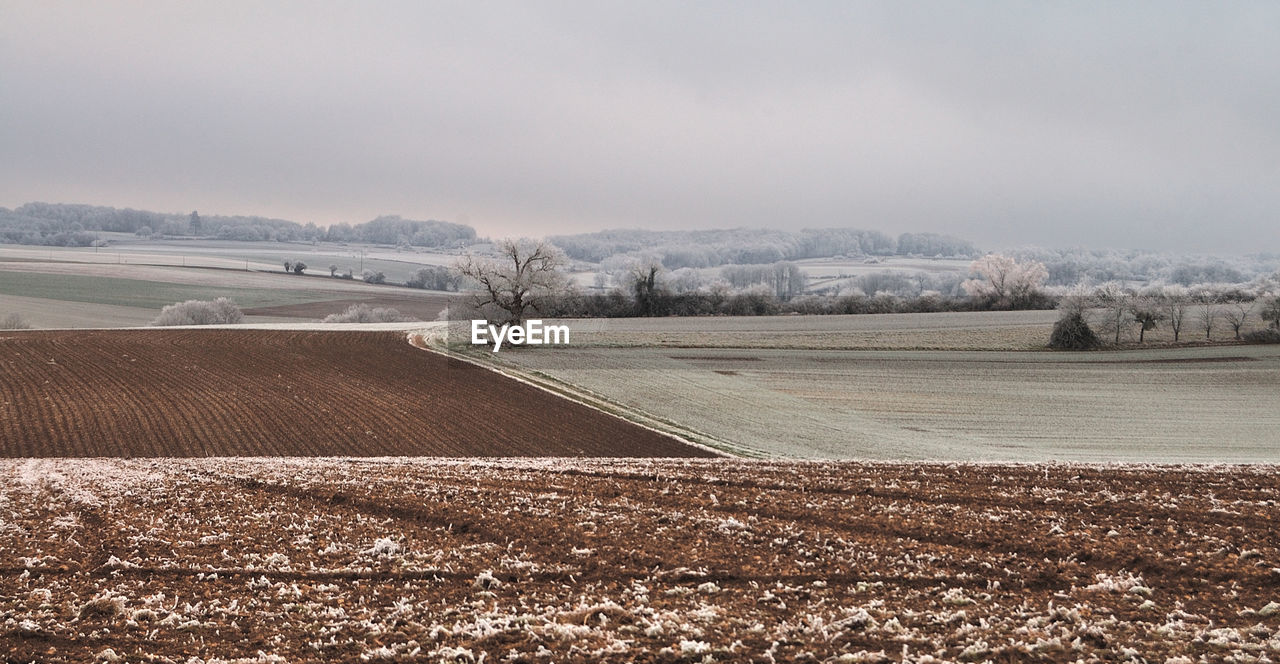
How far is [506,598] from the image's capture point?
7.65m

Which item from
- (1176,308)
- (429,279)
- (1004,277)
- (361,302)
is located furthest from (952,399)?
(429,279)

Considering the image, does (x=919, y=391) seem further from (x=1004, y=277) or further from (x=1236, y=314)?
(x=1004, y=277)

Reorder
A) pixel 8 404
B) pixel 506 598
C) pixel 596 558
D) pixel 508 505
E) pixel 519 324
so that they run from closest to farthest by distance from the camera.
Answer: pixel 506 598 < pixel 596 558 < pixel 508 505 < pixel 8 404 < pixel 519 324

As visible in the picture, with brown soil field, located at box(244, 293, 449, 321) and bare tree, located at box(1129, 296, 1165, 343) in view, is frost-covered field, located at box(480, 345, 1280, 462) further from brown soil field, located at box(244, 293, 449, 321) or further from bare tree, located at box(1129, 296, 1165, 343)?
brown soil field, located at box(244, 293, 449, 321)

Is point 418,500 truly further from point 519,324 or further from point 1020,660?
point 519,324

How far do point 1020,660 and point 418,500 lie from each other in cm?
851

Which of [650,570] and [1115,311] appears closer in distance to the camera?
[650,570]

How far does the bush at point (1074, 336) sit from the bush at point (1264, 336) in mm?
10915

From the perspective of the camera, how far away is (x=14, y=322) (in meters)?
74.9

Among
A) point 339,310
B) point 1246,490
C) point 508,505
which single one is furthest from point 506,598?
point 339,310

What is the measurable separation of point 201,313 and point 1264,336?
93.3m

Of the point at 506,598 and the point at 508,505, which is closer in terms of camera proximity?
the point at 506,598

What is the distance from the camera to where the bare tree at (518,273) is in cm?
4934

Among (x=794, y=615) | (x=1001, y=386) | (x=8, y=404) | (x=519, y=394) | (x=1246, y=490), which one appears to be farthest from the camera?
(x=1001, y=386)
